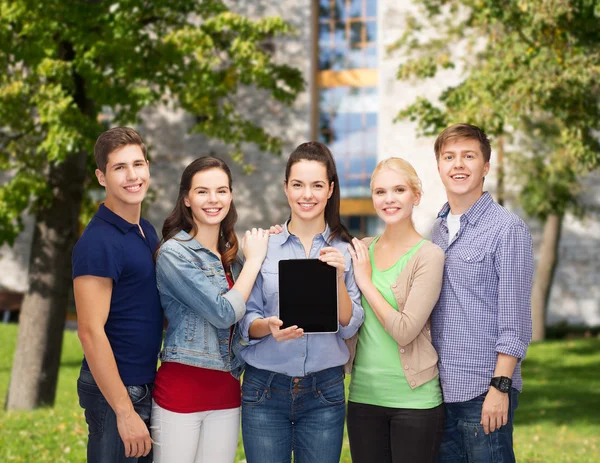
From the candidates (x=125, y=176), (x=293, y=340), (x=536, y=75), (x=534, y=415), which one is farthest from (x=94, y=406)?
(x=534, y=415)

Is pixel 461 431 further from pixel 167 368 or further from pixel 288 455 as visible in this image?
pixel 167 368

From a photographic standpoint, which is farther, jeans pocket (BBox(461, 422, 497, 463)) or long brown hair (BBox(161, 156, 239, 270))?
long brown hair (BBox(161, 156, 239, 270))

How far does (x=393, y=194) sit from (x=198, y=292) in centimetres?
106

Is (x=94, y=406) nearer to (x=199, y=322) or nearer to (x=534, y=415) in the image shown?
(x=199, y=322)

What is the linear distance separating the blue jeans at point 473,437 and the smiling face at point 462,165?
3.35 feet

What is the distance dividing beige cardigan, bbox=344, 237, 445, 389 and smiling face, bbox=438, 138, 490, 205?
34 cm

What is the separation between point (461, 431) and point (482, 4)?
8523 mm

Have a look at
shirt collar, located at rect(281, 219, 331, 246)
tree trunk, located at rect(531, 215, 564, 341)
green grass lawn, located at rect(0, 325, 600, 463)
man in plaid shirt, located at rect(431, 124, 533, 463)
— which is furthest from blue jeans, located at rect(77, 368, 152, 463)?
tree trunk, located at rect(531, 215, 564, 341)

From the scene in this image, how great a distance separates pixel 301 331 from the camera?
11.9 feet

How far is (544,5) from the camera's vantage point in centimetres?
927

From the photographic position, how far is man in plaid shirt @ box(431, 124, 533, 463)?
3.65 metres

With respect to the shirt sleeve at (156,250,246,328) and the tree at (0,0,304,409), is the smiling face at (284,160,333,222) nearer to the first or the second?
the shirt sleeve at (156,250,246,328)

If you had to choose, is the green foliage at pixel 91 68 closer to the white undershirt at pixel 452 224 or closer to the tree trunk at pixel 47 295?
the tree trunk at pixel 47 295

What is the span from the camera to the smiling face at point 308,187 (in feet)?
12.5
